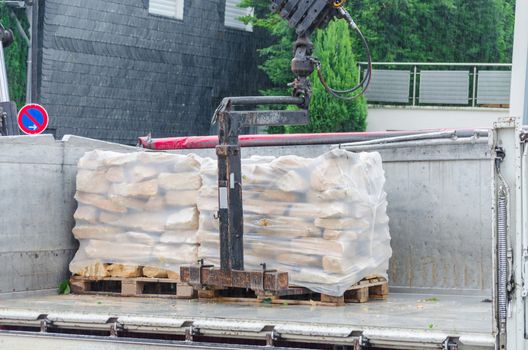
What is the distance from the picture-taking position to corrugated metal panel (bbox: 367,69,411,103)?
25.2 meters

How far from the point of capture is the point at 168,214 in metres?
8.98

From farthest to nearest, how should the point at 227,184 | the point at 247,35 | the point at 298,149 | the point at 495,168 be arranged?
the point at 247,35, the point at 298,149, the point at 227,184, the point at 495,168

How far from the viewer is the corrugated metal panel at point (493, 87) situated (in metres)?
24.3

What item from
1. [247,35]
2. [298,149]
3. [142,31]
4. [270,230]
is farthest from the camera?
[247,35]

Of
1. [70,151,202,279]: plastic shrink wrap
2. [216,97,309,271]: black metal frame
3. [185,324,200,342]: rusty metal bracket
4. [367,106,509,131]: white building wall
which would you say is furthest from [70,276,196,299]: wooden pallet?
[367,106,509,131]: white building wall

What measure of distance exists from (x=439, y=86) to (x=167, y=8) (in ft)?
21.9

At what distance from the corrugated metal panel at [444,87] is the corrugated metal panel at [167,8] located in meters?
5.95

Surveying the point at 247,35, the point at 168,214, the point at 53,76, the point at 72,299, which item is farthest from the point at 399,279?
the point at 247,35

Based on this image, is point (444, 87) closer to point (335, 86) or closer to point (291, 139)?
point (335, 86)

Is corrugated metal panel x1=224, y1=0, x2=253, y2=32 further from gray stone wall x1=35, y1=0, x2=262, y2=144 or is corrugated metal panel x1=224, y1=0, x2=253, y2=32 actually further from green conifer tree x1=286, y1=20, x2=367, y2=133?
green conifer tree x1=286, y1=20, x2=367, y2=133

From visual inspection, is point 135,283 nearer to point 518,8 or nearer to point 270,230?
point 270,230

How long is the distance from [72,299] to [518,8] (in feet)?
24.7

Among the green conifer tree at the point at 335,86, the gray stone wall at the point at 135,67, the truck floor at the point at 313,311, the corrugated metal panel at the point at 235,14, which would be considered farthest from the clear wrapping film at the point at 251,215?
the corrugated metal panel at the point at 235,14

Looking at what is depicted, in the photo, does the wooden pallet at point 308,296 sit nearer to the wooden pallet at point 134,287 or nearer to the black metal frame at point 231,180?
the wooden pallet at point 134,287
